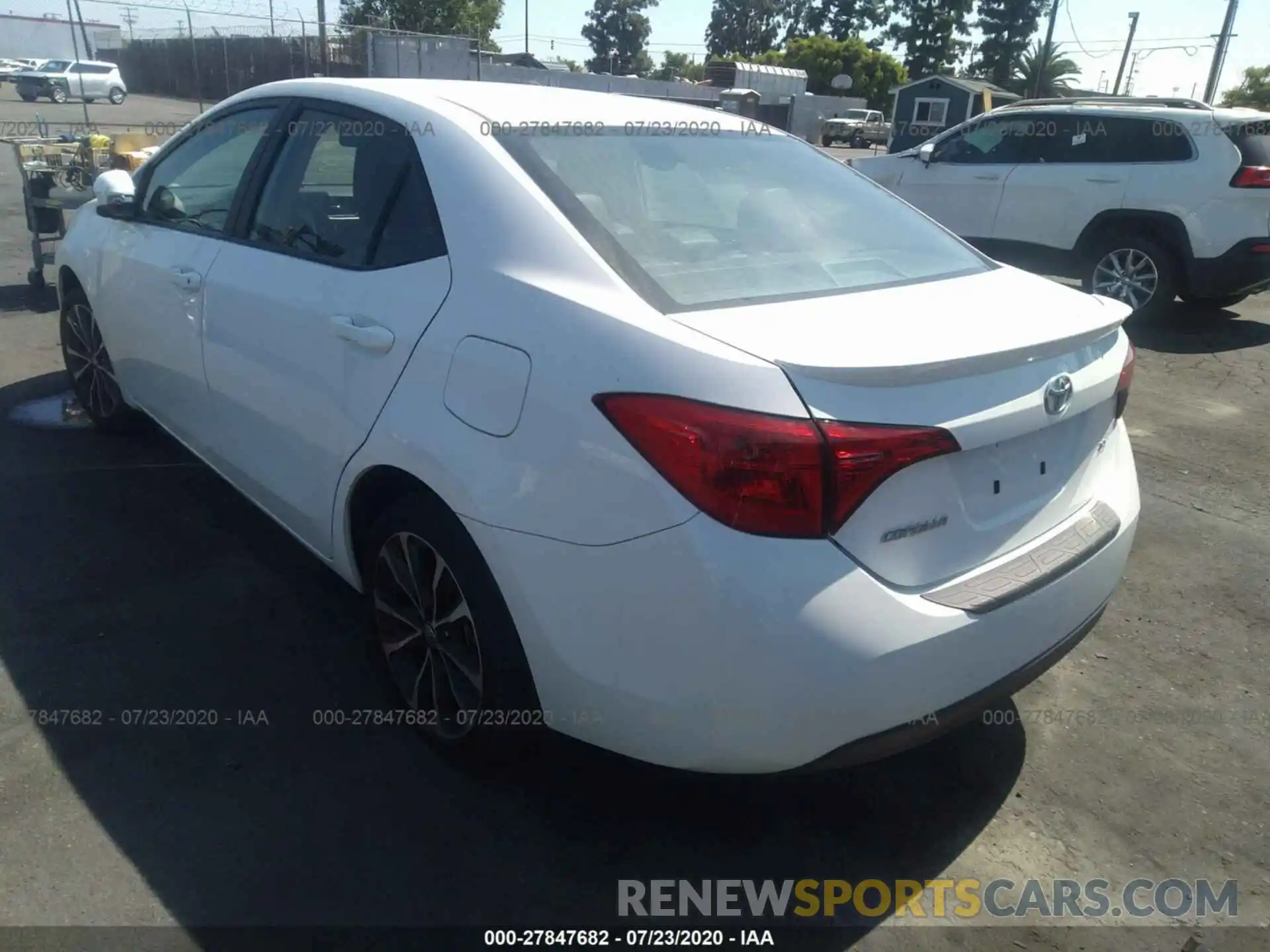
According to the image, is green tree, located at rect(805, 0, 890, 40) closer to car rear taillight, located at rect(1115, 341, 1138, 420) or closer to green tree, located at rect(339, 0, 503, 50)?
green tree, located at rect(339, 0, 503, 50)

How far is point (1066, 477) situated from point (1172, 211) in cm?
688

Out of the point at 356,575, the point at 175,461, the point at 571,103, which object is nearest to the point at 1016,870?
the point at 356,575

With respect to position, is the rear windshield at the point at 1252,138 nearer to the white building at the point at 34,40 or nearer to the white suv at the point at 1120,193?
the white suv at the point at 1120,193

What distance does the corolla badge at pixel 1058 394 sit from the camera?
2.20m

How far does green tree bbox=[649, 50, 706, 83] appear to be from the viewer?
85.1m

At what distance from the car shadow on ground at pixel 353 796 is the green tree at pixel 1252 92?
5872cm

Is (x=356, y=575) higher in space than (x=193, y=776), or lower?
higher

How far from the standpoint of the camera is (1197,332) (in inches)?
332

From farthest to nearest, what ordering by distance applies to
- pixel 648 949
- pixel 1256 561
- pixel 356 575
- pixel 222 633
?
pixel 1256 561
pixel 222 633
pixel 356 575
pixel 648 949

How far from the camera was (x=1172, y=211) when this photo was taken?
26.3 ft

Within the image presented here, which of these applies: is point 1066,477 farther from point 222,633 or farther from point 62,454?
point 62,454

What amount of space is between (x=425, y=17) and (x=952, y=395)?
4607cm

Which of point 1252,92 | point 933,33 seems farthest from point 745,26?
point 1252,92

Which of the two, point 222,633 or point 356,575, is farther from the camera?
point 222,633
